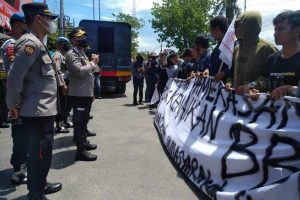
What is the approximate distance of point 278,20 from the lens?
12.6 feet

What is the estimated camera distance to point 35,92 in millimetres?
3740

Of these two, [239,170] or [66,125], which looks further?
[66,125]

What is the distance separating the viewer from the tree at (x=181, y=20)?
49.9m

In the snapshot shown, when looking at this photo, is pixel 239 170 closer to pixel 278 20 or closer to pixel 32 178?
pixel 278 20

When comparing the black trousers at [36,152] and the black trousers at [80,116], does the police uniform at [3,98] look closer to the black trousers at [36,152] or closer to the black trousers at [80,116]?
the black trousers at [80,116]

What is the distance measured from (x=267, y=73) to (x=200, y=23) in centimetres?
4709

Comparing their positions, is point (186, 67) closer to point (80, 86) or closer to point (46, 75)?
point (80, 86)

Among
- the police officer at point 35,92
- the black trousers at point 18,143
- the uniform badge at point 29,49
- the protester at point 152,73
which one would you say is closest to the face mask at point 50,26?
the police officer at point 35,92

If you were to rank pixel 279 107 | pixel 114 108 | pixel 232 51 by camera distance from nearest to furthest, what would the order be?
pixel 279 107 → pixel 232 51 → pixel 114 108

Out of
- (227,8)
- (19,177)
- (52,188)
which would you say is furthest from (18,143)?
(227,8)

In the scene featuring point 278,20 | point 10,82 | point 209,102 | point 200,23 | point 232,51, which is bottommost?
point 209,102

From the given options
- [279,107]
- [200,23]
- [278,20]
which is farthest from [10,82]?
[200,23]

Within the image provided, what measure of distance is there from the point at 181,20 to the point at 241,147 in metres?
48.3

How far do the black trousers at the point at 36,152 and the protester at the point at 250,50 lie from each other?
2.12 meters
